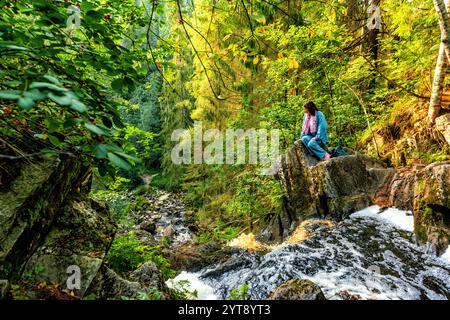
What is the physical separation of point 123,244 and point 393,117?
7.91 m

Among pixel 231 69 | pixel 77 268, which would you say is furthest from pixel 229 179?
pixel 77 268

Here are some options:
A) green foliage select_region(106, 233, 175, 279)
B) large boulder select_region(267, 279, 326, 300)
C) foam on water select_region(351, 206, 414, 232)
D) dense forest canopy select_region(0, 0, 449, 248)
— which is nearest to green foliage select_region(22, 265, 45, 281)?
dense forest canopy select_region(0, 0, 449, 248)

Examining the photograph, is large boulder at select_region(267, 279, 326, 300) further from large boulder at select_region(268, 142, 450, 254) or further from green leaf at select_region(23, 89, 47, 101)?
green leaf at select_region(23, 89, 47, 101)

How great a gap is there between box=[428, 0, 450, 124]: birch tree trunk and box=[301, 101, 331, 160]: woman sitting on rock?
2290mm

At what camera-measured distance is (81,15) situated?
5.53ft

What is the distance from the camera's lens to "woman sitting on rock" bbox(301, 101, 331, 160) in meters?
7.04

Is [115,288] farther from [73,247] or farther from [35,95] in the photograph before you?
[35,95]

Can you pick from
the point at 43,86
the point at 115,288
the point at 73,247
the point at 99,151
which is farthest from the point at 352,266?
the point at 43,86

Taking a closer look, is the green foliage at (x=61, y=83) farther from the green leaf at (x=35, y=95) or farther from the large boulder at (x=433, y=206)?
the large boulder at (x=433, y=206)

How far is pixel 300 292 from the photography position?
8.76 feet

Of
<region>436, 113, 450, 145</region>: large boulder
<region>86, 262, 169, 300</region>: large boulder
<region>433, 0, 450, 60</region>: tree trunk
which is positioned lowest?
<region>86, 262, 169, 300</region>: large boulder

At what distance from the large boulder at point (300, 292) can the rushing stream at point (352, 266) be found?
0.56 meters

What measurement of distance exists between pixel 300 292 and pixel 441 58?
573cm
